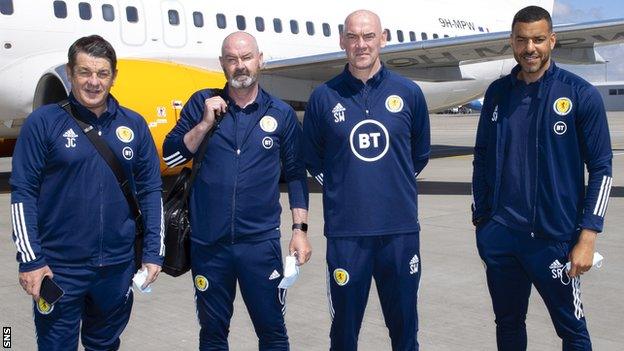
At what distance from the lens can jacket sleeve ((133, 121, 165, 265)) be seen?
11.1 feet

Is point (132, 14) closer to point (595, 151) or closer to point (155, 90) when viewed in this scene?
point (155, 90)

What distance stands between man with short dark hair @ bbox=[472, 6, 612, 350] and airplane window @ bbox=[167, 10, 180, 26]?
8.77 meters

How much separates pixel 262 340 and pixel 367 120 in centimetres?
109

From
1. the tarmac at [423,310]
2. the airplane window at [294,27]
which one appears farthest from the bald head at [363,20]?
the airplane window at [294,27]

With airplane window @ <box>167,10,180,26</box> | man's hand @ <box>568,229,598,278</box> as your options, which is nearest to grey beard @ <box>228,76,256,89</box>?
man's hand @ <box>568,229,598,278</box>

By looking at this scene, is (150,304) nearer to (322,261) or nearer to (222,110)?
(322,261)

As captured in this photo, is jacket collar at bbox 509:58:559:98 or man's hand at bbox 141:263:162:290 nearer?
man's hand at bbox 141:263:162:290

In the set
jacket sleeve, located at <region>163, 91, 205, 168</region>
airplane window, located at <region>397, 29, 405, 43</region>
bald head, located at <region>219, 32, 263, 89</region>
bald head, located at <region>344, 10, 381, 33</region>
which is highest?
airplane window, located at <region>397, 29, 405, 43</region>

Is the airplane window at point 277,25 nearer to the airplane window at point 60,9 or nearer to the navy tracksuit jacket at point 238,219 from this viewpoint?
the airplane window at point 60,9

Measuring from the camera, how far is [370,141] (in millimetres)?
3498

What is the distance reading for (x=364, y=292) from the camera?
360 cm

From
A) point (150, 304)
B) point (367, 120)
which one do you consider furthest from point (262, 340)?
point (150, 304)

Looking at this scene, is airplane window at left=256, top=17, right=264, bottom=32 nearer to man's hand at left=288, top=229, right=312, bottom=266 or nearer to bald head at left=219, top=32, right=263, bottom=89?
bald head at left=219, top=32, right=263, bottom=89

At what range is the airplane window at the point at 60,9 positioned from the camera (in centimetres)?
1065
